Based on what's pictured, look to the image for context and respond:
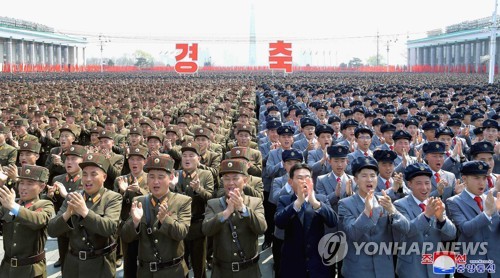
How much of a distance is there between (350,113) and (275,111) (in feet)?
6.31

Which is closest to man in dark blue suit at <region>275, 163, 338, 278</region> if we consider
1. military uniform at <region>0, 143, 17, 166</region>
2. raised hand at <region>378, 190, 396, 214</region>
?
raised hand at <region>378, 190, 396, 214</region>

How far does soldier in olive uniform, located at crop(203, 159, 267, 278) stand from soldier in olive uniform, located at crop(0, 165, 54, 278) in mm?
1516

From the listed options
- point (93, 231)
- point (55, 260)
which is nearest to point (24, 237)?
point (93, 231)

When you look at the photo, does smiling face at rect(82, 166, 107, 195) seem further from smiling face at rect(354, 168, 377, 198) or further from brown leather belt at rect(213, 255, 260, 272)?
smiling face at rect(354, 168, 377, 198)

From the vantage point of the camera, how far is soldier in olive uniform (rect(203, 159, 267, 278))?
4742 millimetres

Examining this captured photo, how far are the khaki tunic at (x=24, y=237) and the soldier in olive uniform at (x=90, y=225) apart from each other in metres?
0.21

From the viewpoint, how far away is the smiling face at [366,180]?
489cm

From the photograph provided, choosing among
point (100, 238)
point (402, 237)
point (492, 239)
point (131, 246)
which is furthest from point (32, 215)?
point (492, 239)

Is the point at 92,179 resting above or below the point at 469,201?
above

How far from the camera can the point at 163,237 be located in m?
4.81

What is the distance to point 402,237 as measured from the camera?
479 cm

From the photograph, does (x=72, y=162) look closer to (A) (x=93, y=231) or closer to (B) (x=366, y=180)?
(A) (x=93, y=231)

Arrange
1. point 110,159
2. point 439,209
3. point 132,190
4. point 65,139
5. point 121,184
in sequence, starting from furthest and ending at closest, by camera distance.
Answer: point 65,139, point 110,159, point 121,184, point 132,190, point 439,209

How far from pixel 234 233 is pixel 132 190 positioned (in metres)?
1.44
